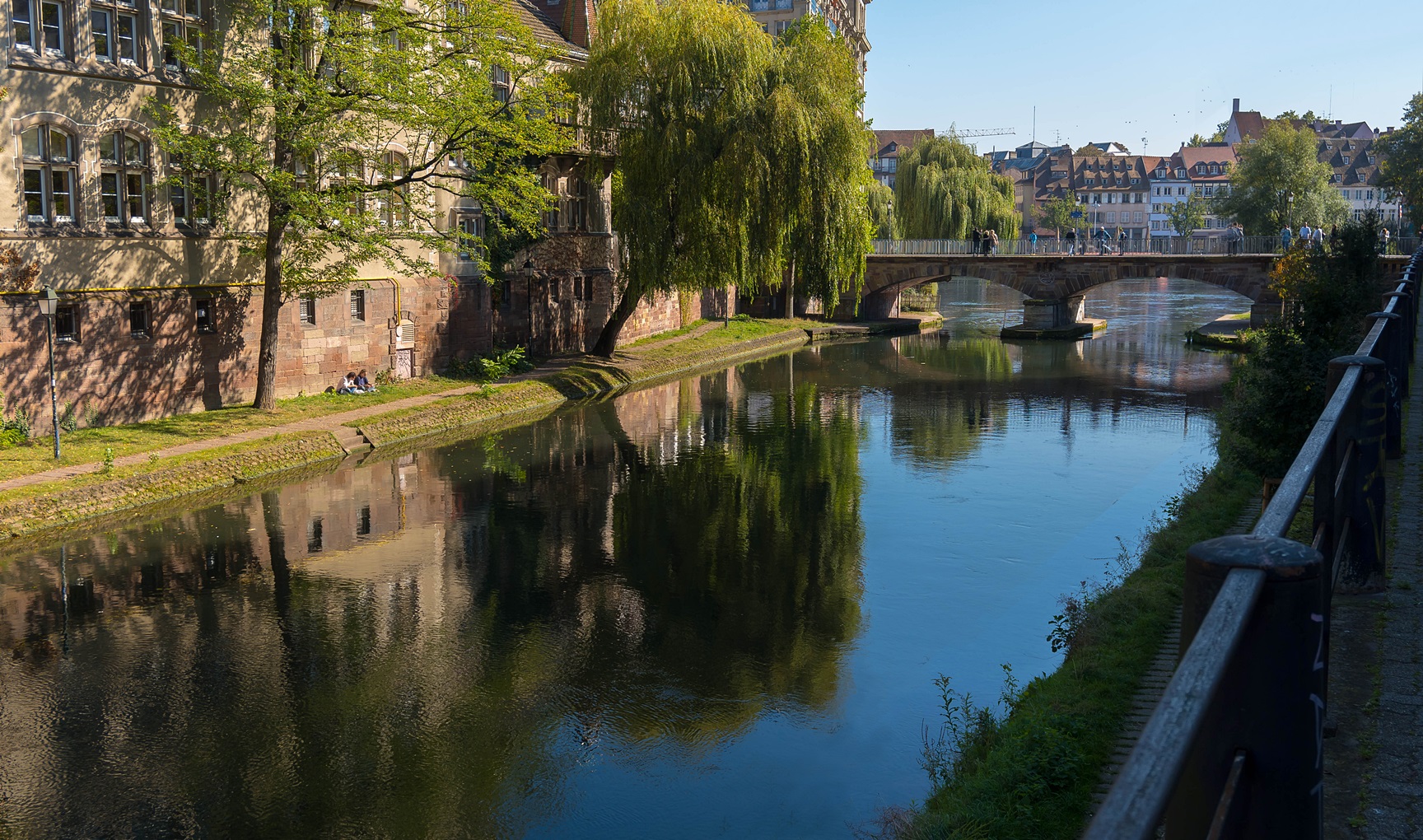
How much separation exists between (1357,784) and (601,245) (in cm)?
3537

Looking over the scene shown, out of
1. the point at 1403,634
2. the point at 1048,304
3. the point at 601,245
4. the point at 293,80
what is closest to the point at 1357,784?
the point at 1403,634

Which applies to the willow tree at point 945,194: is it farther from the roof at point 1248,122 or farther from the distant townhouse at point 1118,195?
the roof at point 1248,122

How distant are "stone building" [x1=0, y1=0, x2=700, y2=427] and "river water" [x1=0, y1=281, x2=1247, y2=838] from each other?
170 inches

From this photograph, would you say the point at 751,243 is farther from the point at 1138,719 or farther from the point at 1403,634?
the point at 1403,634

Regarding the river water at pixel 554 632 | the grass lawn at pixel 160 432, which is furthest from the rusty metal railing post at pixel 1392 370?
the grass lawn at pixel 160 432

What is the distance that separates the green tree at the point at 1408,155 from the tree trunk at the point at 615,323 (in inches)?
1508

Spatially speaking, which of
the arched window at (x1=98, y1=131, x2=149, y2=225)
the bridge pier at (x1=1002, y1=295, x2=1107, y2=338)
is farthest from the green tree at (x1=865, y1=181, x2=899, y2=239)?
the arched window at (x1=98, y1=131, x2=149, y2=225)

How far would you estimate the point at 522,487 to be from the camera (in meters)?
21.3

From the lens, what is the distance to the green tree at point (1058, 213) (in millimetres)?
127500

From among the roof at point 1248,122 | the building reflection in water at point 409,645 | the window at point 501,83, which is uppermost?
the roof at point 1248,122

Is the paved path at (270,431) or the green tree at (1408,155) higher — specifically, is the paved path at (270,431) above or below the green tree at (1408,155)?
below

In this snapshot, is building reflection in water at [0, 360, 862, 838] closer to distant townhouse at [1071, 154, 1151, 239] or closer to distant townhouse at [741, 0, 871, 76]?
distant townhouse at [741, 0, 871, 76]

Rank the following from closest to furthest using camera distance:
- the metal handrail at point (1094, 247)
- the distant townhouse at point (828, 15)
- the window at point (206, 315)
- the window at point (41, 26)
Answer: the window at point (41, 26)
the window at point (206, 315)
the metal handrail at point (1094, 247)
the distant townhouse at point (828, 15)

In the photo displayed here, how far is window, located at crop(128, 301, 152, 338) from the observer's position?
23.0 metres
